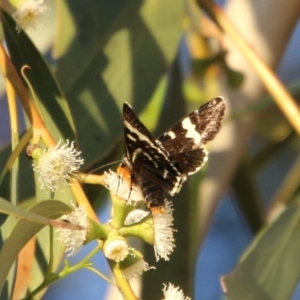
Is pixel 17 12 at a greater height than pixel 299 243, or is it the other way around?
pixel 17 12

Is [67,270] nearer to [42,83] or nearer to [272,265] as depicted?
[42,83]

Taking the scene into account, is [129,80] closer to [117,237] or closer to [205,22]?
[205,22]

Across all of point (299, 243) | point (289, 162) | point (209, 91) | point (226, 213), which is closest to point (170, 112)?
point (209, 91)

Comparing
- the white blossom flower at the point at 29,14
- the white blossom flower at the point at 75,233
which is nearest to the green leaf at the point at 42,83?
the white blossom flower at the point at 29,14

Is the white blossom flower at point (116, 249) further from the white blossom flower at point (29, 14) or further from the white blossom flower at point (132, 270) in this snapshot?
the white blossom flower at point (29, 14)

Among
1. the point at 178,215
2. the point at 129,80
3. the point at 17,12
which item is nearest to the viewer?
the point at 17,12

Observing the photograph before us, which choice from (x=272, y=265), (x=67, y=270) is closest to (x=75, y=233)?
(x=67, y=270)

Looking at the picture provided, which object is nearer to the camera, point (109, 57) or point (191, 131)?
point (191, 131)

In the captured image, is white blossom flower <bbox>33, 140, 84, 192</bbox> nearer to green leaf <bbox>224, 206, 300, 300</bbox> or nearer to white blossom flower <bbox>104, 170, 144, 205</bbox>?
white blossom flower <bbox>104, 170, 144, 205</bbox>
